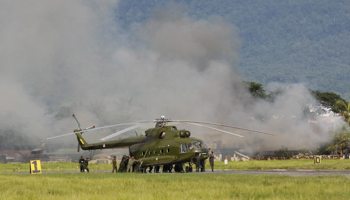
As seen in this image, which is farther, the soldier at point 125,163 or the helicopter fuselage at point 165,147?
the soldier at point 125,163

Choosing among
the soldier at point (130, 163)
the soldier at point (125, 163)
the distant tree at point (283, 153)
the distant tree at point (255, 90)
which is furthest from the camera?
the distant tree at point (255, 90)

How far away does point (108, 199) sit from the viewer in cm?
1678

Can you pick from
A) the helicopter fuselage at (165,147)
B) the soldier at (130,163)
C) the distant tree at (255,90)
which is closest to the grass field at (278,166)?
the helicopter fuselage at (165,147)

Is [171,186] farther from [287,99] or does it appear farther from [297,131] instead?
[287,99]

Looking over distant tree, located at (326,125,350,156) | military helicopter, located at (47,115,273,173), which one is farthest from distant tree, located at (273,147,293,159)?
military helicopter, located at (47,115,273,173)

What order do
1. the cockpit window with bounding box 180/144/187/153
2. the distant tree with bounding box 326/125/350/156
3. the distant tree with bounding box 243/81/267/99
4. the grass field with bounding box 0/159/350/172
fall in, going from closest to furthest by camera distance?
the cockpit window with bounding box 180/144/187/153, the grass field with bounding box 0/159/350/172, the distant tree with bounding box 326/125/350/156, the distant tree with bounding box 243/81/267/99

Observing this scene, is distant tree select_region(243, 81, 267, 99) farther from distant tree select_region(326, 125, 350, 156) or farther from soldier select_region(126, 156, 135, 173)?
soldier select_region(126, 156, 135, 173)

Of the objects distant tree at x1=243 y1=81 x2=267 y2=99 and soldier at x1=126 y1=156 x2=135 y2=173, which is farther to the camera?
distant tree at x1=243 y1=81 x2=267 y2=99

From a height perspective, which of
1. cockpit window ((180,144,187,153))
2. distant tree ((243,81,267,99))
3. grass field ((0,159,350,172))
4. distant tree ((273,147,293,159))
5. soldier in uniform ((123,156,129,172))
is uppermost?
distant tree ((243,81,267,99))

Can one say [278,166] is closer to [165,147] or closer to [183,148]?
[183,148]

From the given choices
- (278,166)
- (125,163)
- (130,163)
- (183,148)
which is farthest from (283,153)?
(183,148)

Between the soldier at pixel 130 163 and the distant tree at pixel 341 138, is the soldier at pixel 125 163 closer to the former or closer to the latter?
the soldier at pixel 130 163

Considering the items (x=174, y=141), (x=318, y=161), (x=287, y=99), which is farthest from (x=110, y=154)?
(x=174, y=141)

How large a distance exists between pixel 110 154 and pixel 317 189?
116790 mm
